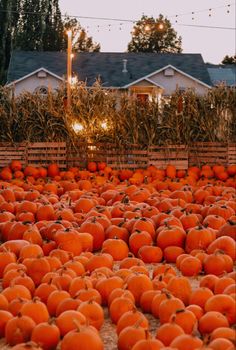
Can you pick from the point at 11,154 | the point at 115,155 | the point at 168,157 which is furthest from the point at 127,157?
the point at 11,154

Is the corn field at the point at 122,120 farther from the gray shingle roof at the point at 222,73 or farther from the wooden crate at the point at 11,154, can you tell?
the gray shingle roof at the point at 222,73

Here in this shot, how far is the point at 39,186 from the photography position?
9.29 meters

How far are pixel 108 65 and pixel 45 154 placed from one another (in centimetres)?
2528

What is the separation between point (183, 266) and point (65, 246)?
102cm

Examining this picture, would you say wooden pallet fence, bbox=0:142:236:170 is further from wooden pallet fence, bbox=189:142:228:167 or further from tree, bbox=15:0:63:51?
tree, bbox=15:0:63:51

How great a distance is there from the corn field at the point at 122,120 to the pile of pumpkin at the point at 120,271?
4.55 m

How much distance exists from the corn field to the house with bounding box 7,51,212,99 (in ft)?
65.2

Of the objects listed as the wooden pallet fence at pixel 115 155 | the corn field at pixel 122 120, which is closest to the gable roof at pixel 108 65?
the corn field at pixel 122 120

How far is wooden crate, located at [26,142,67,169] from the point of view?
12.6 meters

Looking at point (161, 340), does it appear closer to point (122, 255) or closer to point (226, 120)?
point (122, 255)

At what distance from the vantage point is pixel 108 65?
37219 millimetres

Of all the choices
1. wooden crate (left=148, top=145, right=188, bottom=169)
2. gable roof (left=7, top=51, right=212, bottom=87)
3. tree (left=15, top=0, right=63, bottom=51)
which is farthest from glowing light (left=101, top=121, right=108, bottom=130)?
tree (left=15, top=0, right=63, bottom=51)

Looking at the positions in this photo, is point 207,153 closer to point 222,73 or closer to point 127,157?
point 127,157

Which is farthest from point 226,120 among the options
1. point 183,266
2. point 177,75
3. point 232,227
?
point 177,75
